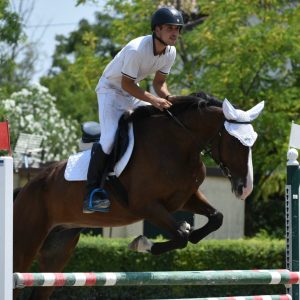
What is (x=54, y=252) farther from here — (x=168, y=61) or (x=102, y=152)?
(x=168, y=61)

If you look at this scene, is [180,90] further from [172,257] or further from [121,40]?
[172,257]

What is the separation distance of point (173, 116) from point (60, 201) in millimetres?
1366

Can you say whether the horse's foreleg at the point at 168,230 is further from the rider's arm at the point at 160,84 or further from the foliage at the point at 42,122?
the foliage at the point at 42,122

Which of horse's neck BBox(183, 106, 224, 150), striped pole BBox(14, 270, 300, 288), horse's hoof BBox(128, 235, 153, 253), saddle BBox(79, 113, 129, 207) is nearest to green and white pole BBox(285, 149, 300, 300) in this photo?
striped pole BBox(14, 270, 300, 288)

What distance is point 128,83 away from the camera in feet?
23.0

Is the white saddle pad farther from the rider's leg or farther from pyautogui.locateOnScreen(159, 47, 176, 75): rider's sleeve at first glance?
pyautogui.locateOnScreen(159, 47, 176, 75): rider's sleeve

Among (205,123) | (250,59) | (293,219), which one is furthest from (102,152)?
(250,59)

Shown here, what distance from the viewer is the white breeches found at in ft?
23.6

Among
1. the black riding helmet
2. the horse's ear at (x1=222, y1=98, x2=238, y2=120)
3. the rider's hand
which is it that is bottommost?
the horse's ear at (x1=222, y1=98, x2=238, y2=120)

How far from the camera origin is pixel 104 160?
7172 mm

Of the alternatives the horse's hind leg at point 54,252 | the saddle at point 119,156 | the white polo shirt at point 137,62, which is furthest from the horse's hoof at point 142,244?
the horse's hind leg at point 54,252

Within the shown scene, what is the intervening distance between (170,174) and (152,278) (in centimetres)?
133

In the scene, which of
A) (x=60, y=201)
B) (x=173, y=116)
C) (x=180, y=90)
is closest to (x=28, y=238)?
(x=60, y=201)

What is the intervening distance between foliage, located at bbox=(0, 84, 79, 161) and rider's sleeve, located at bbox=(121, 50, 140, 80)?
14.1m
